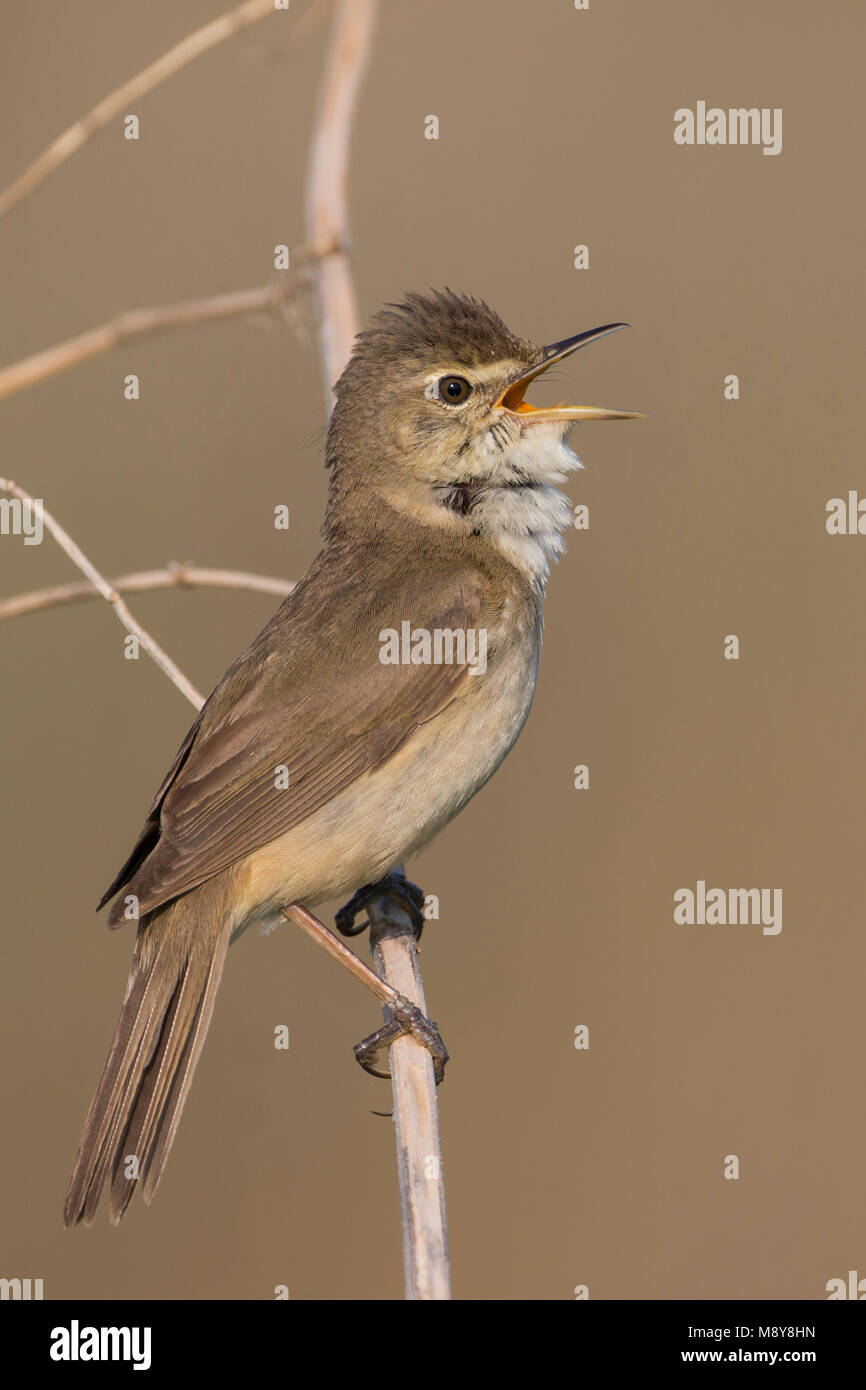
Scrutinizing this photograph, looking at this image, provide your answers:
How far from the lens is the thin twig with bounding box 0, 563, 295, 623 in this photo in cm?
369

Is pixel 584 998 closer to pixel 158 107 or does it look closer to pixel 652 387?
pixel 652 387

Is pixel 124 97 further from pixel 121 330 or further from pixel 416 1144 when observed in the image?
pixel 416 1144

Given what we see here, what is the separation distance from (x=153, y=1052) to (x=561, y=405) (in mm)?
2142

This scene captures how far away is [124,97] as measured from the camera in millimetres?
3543

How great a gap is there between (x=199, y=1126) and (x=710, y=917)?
2270 mm

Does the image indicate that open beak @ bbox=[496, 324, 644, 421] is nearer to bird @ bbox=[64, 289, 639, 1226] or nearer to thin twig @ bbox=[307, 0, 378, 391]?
bird @ bbox=[64, 289, 639, 1226]

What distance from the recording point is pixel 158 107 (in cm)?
671

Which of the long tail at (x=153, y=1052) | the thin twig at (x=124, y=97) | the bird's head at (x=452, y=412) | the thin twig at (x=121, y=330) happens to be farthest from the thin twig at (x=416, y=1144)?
the thin twig at (x=124, y=97)

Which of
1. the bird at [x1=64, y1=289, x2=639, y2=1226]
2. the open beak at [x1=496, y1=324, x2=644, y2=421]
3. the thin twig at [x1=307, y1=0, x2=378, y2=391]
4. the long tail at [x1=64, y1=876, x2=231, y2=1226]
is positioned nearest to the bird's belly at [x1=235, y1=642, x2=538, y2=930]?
the bird at [x1=64, y1=289, x2=639, y2=1226]

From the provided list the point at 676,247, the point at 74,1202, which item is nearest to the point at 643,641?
the point at 676,247

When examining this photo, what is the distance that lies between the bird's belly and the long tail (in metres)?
0.17

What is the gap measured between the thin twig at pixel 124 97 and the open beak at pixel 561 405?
4.00 ft

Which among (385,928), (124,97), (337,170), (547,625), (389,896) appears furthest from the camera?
(547,625)

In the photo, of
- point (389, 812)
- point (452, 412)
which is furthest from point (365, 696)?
point (452, 412)
